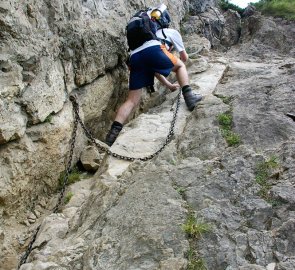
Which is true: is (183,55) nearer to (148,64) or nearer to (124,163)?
(148,64)

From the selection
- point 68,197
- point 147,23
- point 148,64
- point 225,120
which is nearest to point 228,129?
point 225,120

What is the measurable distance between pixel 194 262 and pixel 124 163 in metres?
2.99

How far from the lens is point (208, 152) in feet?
19.7

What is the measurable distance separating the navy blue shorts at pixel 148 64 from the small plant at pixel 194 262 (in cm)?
503

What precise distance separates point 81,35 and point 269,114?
160 inches

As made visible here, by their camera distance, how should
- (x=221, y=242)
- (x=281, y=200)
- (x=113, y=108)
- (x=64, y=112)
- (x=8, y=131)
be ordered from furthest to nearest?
(x=113, y=108) → (x=64, y=112) → (x=8, y=131) → (x=281, y=200) → (x=221, y=242)

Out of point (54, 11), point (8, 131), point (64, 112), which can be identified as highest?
point (54, 11)

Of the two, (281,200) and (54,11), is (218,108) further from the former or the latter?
(54,11)

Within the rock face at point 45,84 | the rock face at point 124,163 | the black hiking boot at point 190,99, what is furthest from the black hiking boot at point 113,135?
the black hiking boot at point 190,99

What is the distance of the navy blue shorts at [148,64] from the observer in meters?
8.27

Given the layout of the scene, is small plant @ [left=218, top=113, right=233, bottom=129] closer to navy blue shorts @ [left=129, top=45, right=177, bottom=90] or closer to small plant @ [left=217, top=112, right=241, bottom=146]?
small plant @ [left=217, top=112, right=241, bottom=146]

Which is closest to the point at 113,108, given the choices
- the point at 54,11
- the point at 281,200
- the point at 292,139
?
the point at 54,11

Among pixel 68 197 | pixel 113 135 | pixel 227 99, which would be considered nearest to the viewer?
pixel 68 197

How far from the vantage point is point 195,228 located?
427cm
